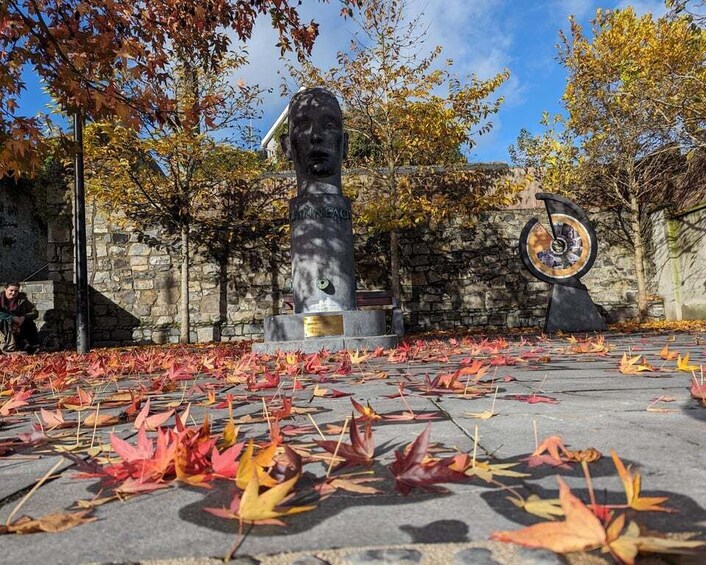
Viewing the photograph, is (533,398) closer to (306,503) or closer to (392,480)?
(392,480)

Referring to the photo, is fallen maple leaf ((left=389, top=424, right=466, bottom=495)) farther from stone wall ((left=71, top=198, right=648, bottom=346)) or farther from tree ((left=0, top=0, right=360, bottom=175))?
stone wall ((left=71, top=198, right=648, bottom=346))

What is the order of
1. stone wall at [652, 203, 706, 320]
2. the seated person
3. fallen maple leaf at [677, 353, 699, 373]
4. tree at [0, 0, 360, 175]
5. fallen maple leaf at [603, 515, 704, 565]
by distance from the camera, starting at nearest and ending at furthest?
fallen maple leaf at [603, 515, 704, 565] → fallen maple leaf at [677, 353, 699, 373] → tree at [0, 0, 360, 175] → the seated person → stone wall at [652, 203, 706, 320]

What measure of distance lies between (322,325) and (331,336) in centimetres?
16

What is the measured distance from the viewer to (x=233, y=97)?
38.4 ft

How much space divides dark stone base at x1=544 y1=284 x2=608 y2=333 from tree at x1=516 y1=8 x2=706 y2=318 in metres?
4.29

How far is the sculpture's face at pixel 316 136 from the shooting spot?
6.46 m

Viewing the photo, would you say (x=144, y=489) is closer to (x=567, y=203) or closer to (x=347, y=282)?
(x=347, y=282)

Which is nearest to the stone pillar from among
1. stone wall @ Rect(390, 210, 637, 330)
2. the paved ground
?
the paved ground

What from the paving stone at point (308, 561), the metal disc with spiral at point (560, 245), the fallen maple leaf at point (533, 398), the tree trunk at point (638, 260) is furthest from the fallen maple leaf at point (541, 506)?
the tree trunk at point (638, 260)

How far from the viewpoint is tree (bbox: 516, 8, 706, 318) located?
39.1 feet

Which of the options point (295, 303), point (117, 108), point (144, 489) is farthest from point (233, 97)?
point (144, 489)

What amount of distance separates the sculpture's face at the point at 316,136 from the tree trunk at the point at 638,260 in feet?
27.8

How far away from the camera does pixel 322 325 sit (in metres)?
5.80

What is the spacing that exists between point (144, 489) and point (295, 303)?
5447 millimetres
